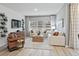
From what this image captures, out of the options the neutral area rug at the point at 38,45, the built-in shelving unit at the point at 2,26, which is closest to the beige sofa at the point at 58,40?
the neutral area rug at the point at 38,45

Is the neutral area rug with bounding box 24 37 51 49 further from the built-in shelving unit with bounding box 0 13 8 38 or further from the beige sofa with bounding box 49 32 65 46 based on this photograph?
the built-in shelving unit with bounding box 0 13 8 38

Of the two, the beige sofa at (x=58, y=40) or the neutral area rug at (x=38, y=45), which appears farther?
the beige sofa at (x=58, y=40)

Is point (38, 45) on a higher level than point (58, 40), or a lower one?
lower

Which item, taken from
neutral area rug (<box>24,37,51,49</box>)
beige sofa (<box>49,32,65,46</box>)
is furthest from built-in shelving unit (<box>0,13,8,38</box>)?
beige sofa (<box>49,32,65,46</box>)

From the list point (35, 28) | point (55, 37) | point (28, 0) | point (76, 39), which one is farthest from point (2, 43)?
point (35, 28)

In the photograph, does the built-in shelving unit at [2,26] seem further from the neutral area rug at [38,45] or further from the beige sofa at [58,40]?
the beige sofa at [58,40]

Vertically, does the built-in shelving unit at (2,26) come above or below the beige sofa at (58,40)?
above

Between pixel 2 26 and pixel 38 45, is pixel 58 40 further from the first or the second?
pixel 2 26

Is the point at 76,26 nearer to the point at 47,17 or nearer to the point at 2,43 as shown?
the point at 2,43

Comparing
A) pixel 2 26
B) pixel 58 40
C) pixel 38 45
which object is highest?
pixel 2 26

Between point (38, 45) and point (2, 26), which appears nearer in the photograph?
point (2, 26)

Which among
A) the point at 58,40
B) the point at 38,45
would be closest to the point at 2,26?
the point at 38,45

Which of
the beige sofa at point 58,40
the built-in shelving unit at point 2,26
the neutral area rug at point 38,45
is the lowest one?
the neutral area rug at point 38,45

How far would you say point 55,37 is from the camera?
6.58 meters
